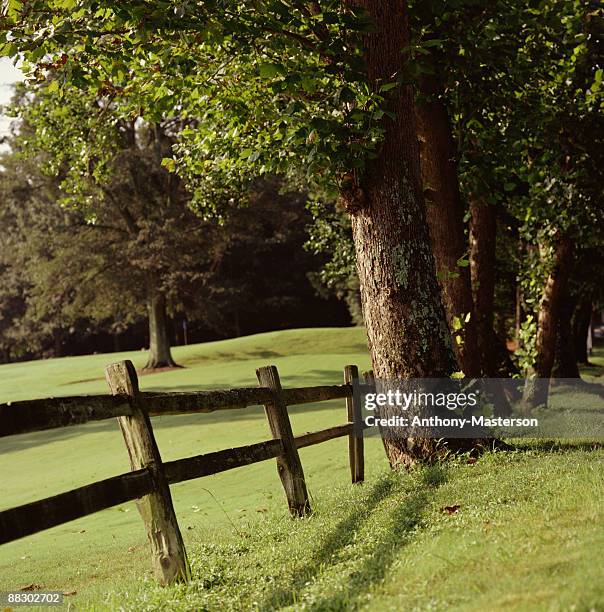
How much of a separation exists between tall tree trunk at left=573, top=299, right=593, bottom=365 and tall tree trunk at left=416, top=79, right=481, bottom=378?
17321 mm

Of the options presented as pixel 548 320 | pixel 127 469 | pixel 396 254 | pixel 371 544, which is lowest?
pixel 127 469

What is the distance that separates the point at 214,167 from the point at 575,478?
26.3 ft

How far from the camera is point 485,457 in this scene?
29.4 ft

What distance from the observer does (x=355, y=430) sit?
11117mm

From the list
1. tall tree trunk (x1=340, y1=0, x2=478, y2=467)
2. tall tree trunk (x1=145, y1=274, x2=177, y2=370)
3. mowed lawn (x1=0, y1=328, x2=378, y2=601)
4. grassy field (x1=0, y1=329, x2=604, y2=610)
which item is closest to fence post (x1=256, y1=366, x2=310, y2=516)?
grassy field (x1=0, y1=329, x2=604, y2=610)

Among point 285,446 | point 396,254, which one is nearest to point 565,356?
point 396,254

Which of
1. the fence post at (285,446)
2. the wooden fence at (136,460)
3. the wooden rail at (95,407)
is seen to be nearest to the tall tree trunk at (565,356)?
the fence post at (285,446)

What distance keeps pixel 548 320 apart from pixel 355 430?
316 inches

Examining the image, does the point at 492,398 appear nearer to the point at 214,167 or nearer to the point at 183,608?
the point at 214,167

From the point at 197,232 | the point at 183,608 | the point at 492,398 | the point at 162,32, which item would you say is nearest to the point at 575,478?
the point at 183,608

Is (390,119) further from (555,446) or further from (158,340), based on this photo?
(158,340)

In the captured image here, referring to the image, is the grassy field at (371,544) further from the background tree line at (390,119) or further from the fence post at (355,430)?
the background tree line at (390,119)

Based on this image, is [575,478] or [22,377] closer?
[575,478]

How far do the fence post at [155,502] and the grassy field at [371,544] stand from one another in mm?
224
